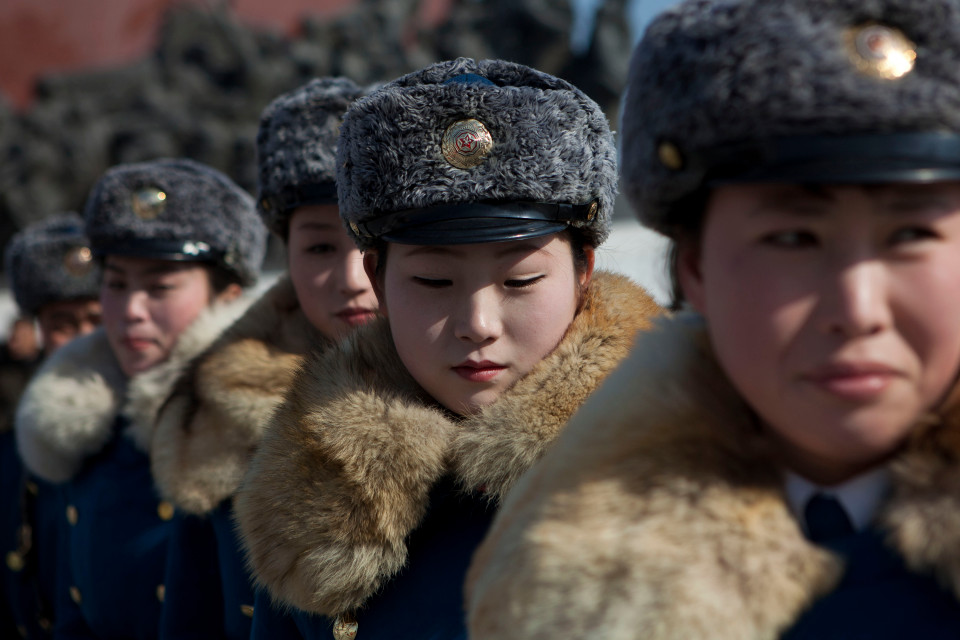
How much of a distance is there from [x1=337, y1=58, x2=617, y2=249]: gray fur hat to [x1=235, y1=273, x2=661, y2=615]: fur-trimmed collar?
0.20 meters

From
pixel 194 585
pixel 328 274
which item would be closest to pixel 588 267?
pixel 328 274

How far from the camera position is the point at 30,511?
12.7ft

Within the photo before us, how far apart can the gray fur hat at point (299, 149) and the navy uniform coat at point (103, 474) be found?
61cm

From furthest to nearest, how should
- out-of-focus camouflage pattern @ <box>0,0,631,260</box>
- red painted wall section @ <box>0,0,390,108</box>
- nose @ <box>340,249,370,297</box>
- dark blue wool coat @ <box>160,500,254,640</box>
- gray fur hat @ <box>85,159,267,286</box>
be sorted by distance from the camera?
red painted wall section @ <box>0,0,390,108</box> → out-of-focus camouflage pattern @ <box>0,0,631,260</box> → gray fur hat @ <box>85,159,267,286</box> → dark blue wool coat @ <box>160,500,254,640</box> → nose @ <box>340,249,370,297</box>

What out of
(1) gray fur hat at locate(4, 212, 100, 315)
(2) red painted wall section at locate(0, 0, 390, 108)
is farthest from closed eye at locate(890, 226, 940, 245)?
(2) red painted wall section at locate(0, 0, 390, 108)

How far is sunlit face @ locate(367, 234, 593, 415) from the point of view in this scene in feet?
4.99

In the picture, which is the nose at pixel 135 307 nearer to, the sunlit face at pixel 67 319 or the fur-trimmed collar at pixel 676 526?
the sunlit face at pixel 67 319

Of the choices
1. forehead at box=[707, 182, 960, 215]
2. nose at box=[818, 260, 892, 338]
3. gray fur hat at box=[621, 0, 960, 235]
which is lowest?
nose at box=[818, 260, 892, 338]

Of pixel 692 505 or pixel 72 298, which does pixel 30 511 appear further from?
pixel 692 505

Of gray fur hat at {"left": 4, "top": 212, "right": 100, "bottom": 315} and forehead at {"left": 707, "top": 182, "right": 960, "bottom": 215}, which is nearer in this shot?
forehead at {"left": 707, "top": 182, "right": 960, "bottom": 215}

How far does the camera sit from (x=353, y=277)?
228cm

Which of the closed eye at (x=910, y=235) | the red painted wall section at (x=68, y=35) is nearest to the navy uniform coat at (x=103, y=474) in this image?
the closed eye at (x=910, y=235)

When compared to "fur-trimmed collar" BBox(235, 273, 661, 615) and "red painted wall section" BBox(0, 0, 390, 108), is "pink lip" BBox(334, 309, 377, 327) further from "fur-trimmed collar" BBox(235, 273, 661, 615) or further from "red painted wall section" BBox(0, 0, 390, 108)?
"red painted wall section" BBox(0, 0, 390, 108)

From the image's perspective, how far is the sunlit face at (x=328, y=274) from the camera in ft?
7.52
